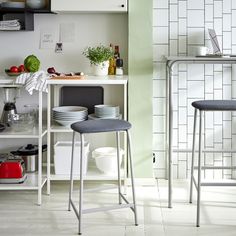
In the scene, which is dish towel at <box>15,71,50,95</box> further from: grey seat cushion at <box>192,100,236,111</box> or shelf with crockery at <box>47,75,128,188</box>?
grey seat cushion at <box>192,100,236,111</box>

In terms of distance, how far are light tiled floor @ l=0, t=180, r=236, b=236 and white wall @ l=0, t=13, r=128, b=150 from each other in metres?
1.04

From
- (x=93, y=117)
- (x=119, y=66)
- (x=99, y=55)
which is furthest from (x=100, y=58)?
(x=93, y=117)

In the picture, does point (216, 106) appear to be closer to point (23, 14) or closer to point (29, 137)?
point (29, 137)

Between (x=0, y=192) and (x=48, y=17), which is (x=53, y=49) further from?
(x=0, y=192)

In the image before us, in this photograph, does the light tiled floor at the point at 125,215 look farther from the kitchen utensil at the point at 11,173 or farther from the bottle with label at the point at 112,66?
the bottle with label at the point at 112,66

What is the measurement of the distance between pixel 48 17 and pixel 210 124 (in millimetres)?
1609

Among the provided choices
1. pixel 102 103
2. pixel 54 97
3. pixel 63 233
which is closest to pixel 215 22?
pixel 102 103

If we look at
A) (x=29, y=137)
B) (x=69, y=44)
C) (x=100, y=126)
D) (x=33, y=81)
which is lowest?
(x=29, y=137)

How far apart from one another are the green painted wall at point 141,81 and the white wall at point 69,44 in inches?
7.7

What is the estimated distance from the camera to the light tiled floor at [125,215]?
3264mm

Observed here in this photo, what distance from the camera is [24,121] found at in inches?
156

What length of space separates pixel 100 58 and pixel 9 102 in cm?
83

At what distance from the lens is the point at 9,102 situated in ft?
13.9

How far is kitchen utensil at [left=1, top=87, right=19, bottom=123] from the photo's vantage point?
4176 mm
